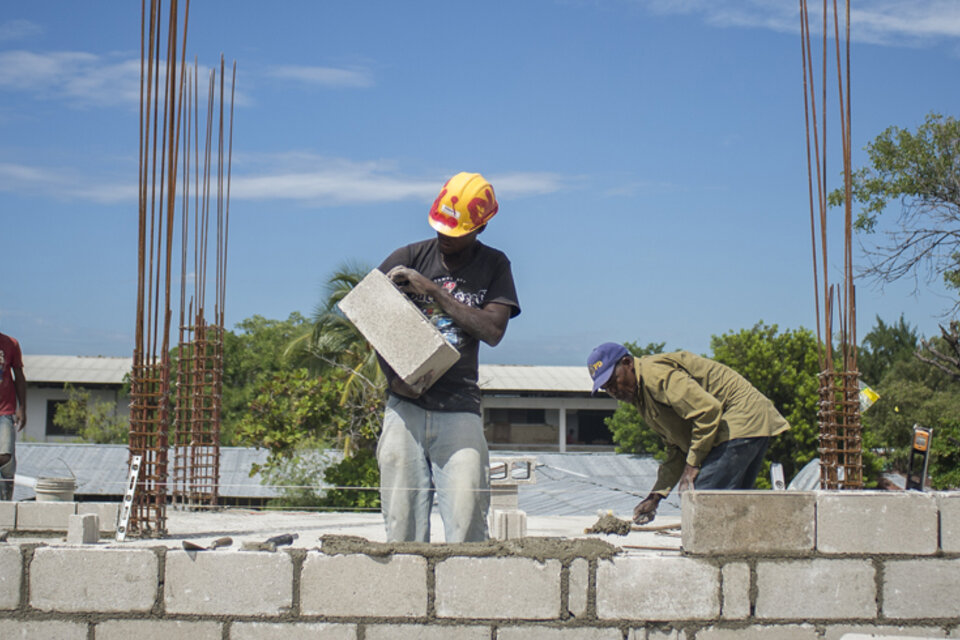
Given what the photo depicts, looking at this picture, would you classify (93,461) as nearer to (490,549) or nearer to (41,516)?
(41,516)

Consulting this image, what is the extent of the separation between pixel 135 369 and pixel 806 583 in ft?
13.8

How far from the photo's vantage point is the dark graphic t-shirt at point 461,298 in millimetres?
3488

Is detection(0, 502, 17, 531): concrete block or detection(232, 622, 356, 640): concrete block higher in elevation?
detection(0, 502, 17, 531): concrete block

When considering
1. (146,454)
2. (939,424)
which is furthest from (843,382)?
(939,424)

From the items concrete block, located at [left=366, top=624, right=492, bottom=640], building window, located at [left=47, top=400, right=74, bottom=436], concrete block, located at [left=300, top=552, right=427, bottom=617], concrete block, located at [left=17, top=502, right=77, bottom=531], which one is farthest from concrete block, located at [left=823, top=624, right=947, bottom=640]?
building window, located at [left=47, top=400, right=74, bottom=436]

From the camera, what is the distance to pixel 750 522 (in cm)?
349

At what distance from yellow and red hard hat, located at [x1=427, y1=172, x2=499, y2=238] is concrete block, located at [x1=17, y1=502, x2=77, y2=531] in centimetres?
370

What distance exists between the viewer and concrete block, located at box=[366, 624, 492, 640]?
3.43m

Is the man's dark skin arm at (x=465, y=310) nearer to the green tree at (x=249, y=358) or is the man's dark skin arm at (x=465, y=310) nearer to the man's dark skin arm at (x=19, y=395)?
the man's dark skin arm at (x=19, y=395)

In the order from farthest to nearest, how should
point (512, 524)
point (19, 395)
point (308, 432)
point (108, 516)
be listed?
1. point (308, 432)
2. point (19, 395)
3. point (108, 516)
4. point (512, 524)

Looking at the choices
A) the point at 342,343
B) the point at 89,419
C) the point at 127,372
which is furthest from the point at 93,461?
the point at 127,372

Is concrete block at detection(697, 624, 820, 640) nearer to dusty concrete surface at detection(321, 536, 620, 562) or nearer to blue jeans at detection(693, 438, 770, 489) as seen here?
dusty concrete surface at detection(321, 536, 620, 562)

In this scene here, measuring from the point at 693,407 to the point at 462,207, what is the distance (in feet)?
4.45

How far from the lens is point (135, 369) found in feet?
19.7
